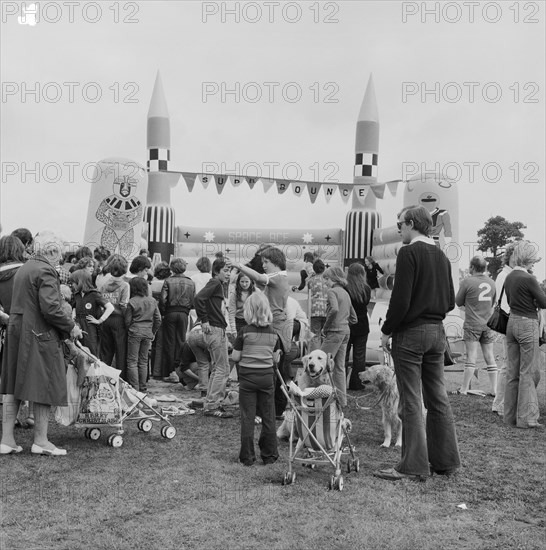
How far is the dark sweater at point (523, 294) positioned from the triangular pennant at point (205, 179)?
11.2m

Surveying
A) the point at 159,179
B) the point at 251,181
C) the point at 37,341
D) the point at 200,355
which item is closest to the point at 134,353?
the point at 200,355

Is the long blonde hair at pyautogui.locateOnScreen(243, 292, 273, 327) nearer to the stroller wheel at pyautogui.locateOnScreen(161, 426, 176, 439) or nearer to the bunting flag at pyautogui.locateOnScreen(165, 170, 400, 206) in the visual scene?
the stroller wheel at pyautogui.locateOnScreen(161, 426, 176, 439)

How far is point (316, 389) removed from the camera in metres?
4.39

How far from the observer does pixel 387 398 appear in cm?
535

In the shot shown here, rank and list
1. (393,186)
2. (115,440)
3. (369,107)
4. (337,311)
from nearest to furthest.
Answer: (115,440) < (337,311) < (393,186) < (369,107)

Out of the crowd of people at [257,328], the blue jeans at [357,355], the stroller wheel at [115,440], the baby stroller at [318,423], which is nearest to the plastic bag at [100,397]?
the stroller wheel at [115,440]

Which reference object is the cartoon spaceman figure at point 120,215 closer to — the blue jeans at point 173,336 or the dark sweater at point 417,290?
the blue jeans at point 173,336

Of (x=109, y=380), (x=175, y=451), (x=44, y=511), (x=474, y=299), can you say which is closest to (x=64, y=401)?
(x=109, y=380)

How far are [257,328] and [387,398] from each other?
139 centimetres

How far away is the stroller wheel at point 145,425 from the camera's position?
17.8ft

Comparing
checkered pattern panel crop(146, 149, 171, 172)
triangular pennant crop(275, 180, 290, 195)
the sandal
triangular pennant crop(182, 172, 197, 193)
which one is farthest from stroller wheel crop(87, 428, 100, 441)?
checkered pattern panel crop(146, 149, 171, 172)

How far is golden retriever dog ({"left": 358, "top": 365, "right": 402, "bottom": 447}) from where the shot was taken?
527cm

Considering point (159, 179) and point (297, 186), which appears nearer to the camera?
point (297, 186)

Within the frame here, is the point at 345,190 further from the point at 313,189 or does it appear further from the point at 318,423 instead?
the point at 318,423
